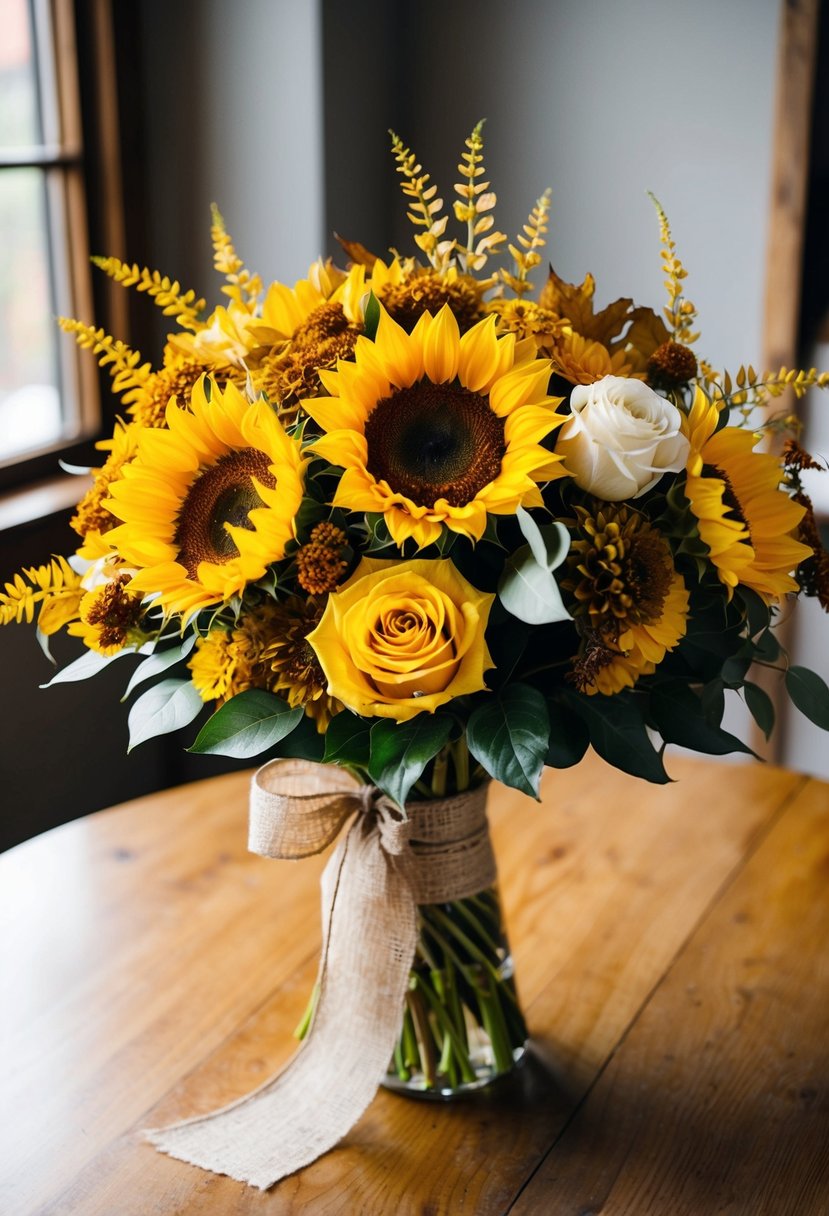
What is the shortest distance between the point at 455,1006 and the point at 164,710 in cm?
33

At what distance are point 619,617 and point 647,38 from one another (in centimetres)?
162

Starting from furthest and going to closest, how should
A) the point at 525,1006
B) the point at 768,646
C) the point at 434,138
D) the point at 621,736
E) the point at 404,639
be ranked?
the point at 434,138
the point at 525,1006
the point at 768,646
the point at 621,736
the point at 404,639

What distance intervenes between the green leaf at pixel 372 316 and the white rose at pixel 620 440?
5.4 inches

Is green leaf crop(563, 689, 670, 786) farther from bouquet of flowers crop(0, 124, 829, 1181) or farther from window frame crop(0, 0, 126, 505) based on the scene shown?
window frame crop(0, 0, 126, 505)

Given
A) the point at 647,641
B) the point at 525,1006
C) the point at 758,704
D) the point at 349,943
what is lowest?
the point at 525,1006

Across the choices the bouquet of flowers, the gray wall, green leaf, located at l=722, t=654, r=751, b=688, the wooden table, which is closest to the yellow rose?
the bouquet of flowers

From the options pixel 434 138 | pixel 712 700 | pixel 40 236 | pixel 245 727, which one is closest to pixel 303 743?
pixel 245 727

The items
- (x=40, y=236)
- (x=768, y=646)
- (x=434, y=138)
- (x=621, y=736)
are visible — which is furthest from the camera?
(x=434, y=138)

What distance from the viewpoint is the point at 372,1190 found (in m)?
0.87

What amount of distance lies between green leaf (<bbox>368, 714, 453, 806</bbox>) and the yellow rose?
42 mm

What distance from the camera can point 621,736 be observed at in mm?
835

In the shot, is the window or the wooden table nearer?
the wooden table

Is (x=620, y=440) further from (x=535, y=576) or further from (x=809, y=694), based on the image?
(x=809, y=694)

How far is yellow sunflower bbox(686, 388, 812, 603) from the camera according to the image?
0.80 meters
